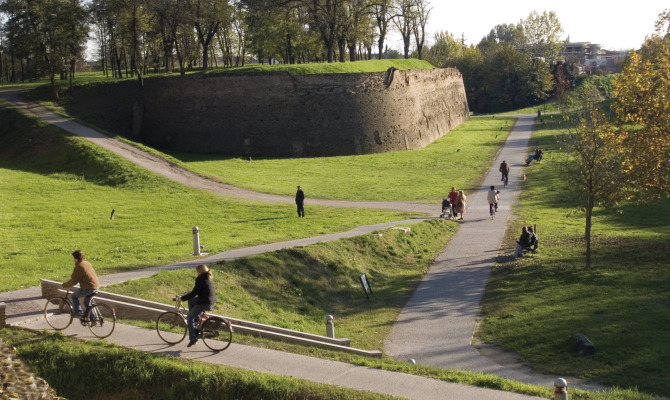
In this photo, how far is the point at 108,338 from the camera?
10.9m

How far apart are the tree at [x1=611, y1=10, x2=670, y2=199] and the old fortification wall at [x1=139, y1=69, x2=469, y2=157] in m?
26.7

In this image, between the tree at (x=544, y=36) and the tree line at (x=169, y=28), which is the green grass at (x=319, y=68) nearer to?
the tree line at (x=169, y=28)

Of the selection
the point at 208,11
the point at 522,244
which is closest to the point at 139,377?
the point at 522,244

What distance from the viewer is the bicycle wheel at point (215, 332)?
10469 mm

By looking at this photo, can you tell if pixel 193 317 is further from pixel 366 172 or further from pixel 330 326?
pixel 366 172

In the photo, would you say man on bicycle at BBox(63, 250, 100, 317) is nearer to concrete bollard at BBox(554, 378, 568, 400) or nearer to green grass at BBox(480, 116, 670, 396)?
concrete bollard at BBox(554, 378, 568, 400)

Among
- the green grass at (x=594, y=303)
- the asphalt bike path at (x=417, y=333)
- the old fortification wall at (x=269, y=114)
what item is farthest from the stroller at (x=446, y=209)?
the old fortification wall at (x=269, y=114)

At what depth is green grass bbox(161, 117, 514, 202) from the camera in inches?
1314

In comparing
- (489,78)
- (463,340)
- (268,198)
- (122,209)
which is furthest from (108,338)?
(489,78)

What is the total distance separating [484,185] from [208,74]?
20522mm

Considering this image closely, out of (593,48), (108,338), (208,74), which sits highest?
(593,48)

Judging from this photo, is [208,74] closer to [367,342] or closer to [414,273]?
[414,273]

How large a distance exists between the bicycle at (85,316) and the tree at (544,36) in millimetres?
85467

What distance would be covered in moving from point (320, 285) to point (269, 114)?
96.5ft
